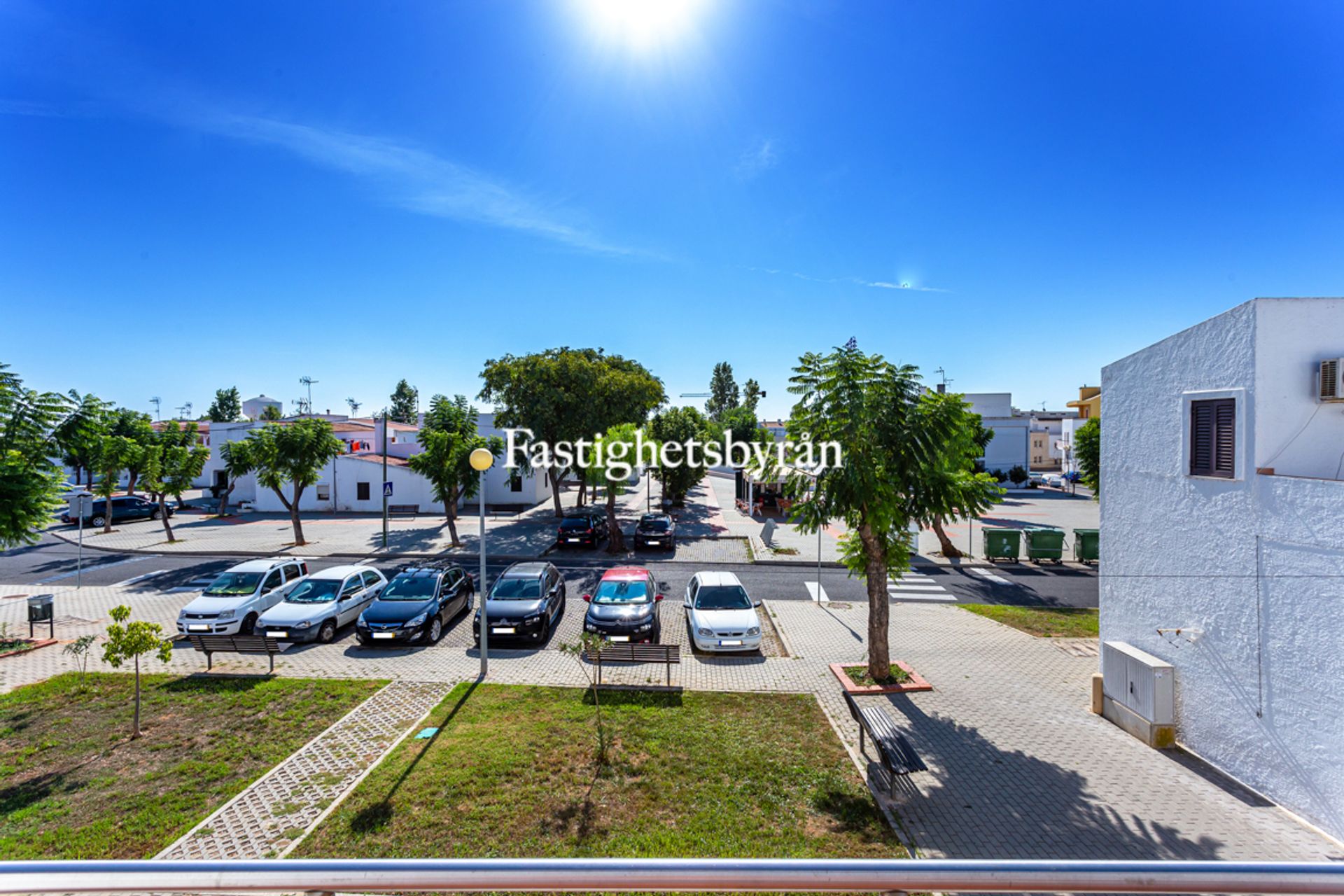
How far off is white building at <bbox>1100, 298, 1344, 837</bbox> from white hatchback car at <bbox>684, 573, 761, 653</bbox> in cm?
685

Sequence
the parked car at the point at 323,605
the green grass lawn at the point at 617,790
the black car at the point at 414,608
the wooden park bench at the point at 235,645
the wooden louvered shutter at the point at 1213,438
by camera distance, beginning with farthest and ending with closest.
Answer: the parked car at the point at 323,605, the black car at the point at 414,608, the wooden park bench at the point at 235,645, the wooden louvered shutter at the point at 1213,438, the green grass lawn at the point at 617,790

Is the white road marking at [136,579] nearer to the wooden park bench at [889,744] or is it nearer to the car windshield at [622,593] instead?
the car windshield at [622,593]

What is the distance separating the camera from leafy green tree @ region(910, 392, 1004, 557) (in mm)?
10305

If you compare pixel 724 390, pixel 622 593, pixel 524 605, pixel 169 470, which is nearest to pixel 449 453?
pixel 524 605

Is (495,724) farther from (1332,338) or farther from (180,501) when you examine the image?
(180,501)

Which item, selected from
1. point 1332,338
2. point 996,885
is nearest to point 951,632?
point 1332,338

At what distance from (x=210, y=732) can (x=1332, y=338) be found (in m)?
16.5

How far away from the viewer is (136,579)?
20016mm

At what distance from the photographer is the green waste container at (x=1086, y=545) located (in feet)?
73.1

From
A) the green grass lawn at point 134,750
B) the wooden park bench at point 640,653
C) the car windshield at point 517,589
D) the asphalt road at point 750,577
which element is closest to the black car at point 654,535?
the asphalt road at point 750,577

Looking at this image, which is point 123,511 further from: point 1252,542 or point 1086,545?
point 1086,545

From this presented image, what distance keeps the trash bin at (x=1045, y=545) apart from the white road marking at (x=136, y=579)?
104 feet

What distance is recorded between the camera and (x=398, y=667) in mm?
11914

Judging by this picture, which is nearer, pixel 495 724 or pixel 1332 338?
pixel 1332 338
